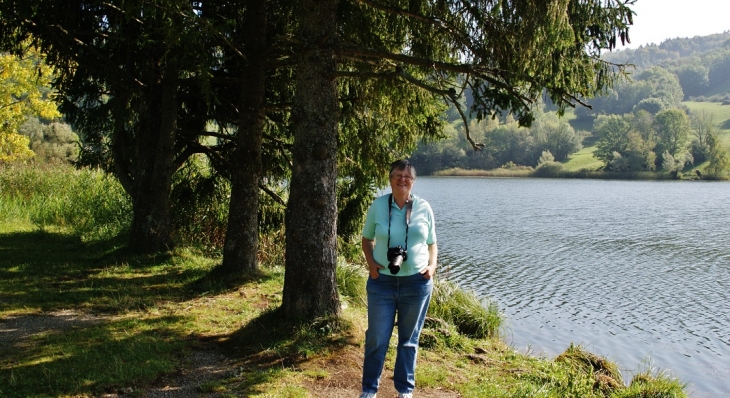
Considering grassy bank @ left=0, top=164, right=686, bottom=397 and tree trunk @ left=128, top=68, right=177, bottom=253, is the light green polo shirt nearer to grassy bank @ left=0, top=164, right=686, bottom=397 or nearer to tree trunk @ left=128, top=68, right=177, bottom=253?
grassy bank @ left=0, top=164, right=686, bottom=397

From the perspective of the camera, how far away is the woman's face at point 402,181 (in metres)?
4.21

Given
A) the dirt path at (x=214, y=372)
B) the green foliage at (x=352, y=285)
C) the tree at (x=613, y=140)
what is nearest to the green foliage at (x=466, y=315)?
the green foliage at (x=352, y=285)

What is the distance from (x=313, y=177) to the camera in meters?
5.72

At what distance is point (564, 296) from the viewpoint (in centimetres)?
1477

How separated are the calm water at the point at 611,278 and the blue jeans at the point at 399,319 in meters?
5.65

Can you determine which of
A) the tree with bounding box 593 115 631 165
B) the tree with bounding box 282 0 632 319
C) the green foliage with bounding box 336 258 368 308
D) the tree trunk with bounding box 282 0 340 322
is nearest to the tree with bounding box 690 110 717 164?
the tree with bounding box 593 115 631 165

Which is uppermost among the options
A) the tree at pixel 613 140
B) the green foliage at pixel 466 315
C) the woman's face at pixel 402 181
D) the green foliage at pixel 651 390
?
the tree at pixel 613 140

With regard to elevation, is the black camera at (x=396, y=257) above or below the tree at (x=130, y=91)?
below

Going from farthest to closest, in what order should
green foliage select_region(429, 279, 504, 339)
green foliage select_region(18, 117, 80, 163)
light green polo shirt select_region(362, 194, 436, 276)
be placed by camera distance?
green foliage select_region(18, 117, 80, 163)
green foliage select_region(429, 279, 504, 339)
light green polo shirt select_region(362, 194, 436, 276)

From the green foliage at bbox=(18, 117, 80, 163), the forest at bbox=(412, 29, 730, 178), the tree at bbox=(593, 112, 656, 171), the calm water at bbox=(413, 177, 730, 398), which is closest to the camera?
the calm water at bbox=(413, 177, 730, 398)

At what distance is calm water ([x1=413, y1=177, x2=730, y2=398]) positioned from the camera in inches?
426

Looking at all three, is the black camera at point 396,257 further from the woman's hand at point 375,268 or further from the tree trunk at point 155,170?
A: the tree trunk at point 155,170

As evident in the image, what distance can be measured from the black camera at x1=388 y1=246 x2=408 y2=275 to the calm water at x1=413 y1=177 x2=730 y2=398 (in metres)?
6.13

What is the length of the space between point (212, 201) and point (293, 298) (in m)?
5.90
